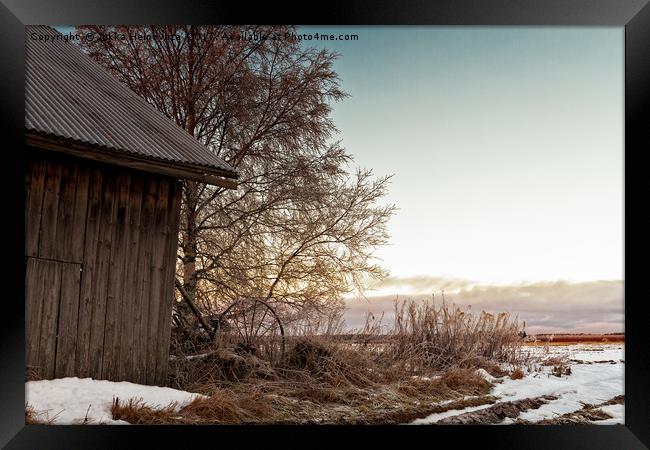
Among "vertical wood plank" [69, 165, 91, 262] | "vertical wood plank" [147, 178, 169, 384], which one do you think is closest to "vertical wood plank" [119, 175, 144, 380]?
"vertical wood plank" [147, 178, 169, 384]

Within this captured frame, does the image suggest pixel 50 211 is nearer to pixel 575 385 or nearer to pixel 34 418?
pixel 34 418

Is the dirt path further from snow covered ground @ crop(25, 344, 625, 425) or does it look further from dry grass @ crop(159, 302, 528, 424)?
dry grass @ crop(159, 302, 528, 424)

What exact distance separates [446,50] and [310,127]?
3.14 metres

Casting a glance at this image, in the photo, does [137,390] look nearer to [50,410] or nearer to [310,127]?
[50,410]

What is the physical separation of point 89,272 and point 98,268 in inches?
3.9

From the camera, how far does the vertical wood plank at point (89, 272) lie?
5742 millimetres

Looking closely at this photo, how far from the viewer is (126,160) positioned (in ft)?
18.6

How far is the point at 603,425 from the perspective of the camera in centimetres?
533

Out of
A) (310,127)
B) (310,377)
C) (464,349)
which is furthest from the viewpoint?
(310,127)

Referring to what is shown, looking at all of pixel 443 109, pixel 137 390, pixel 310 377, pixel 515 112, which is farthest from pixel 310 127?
pixel 137 390

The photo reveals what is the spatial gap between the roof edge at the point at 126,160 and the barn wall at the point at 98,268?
0.43 metres
